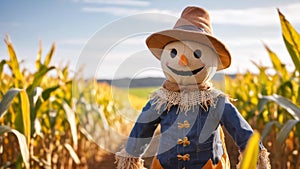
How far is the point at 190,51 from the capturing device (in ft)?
5.28

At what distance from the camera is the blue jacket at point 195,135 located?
1589mm

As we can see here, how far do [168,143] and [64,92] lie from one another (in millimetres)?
2005

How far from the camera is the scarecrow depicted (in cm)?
159

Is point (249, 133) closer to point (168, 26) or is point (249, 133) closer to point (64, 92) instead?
point (168, 26)

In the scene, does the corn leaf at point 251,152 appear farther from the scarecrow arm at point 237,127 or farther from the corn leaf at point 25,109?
the corn leaf at point 25,109

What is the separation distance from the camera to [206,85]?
166 centimetres

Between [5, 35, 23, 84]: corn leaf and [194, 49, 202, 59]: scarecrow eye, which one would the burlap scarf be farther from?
[5, 35, 23, 84]: corn leaf

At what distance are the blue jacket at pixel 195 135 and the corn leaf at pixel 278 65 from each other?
1409mm

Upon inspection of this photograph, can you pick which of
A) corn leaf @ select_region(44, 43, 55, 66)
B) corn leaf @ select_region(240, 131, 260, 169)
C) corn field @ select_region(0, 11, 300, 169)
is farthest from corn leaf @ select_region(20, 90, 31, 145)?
corn leaf @ select_region(240, 131, 260, 169)

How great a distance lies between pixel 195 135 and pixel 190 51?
29cm

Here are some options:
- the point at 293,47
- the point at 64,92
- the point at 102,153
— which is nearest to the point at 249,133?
the point at 293,47

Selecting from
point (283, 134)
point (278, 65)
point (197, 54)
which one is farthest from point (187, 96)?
point (278, 65)

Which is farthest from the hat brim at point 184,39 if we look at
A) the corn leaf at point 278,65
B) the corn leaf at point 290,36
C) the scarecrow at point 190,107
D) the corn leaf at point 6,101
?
the corn leaf at point 278,65

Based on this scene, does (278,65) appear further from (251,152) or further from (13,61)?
(251,152)
